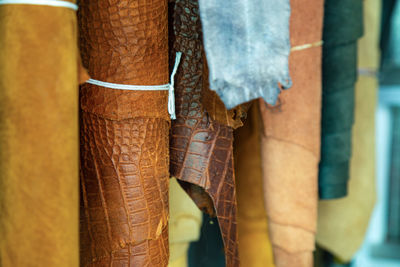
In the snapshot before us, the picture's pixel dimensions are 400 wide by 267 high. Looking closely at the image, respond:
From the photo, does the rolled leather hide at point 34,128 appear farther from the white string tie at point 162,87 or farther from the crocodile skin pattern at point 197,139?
the crocodile skin pattern at point 197,139

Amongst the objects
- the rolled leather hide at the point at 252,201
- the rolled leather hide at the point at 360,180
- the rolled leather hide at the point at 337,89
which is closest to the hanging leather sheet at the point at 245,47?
the rolled leather hide at the point at 252,201

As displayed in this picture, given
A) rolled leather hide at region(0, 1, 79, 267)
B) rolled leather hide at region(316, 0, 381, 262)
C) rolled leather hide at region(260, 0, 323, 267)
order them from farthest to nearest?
rolled leather hide at region(316, 0, 381, 262) → rolled leather hide at region(260, 0, 323, 267) → rolled leather hide at region(0, 1, 79, 267)

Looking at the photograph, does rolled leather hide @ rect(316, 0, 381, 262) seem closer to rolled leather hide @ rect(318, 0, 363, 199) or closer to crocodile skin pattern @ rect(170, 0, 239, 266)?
rolled leather hide @ rect(318, 0, 363, 199)

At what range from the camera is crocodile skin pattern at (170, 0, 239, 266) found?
50 centimetres

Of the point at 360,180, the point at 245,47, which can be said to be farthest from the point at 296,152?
the point at 360,180

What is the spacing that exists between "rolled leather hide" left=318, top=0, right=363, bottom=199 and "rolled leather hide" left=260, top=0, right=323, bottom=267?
0.32 feet

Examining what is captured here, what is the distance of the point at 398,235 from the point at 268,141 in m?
1.55

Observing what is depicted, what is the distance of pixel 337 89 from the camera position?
2.51ft

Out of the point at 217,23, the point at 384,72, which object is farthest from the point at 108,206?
the point at 384,72

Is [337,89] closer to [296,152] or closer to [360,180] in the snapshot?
[296,152]

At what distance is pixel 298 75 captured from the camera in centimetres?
65

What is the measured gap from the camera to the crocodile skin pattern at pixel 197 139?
0.50 metres

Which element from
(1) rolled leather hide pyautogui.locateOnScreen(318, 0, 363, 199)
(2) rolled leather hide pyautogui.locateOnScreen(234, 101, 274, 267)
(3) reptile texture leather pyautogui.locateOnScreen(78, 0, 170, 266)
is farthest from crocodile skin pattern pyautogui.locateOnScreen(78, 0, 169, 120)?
(1) rolled leather hide pyautogui.locateOnScreen(318, 0, 363, 199)

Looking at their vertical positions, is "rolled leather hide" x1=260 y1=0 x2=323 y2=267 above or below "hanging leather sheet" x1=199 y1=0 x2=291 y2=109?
below
